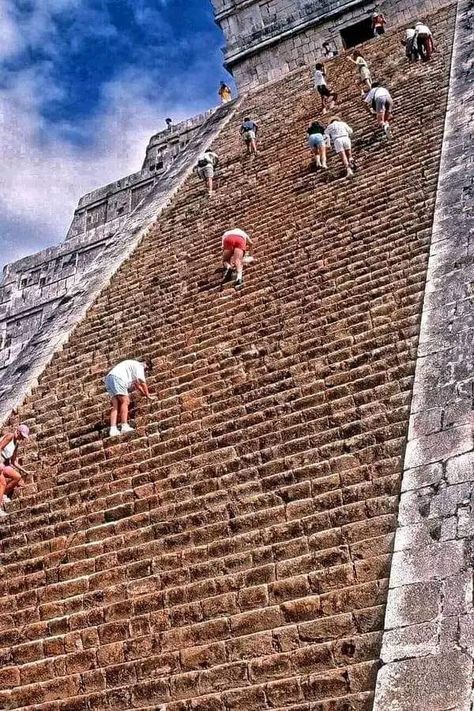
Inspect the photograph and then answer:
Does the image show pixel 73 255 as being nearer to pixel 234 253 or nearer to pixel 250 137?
pixel 250 137

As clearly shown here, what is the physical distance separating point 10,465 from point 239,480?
9.66 ft

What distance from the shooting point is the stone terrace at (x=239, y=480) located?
446 centimetres

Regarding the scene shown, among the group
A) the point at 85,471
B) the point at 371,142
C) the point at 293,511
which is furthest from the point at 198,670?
the point at 371,142

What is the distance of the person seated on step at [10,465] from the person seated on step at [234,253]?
3.00 m

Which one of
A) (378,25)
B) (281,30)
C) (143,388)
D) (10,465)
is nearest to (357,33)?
(281,30)

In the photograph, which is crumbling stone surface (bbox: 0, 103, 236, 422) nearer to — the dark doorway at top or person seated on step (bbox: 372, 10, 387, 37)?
person seated on step (bbox: 372, 10, 387, 37)

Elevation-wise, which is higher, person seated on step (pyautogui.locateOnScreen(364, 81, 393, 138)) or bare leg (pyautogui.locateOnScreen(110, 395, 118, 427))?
person seated on step (pyautogui.locateOnScreen(364, 81, 393, 138))

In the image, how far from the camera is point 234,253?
9.42 m

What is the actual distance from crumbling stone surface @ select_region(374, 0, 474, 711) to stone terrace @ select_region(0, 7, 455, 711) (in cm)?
23

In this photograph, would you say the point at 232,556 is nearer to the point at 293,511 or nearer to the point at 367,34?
the point at 293,511

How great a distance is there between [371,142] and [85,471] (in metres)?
6.76

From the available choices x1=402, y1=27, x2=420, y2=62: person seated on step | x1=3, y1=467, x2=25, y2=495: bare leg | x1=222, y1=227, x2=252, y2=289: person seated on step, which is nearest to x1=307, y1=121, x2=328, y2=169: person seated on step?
x1=222, y1=227, x2=252, y2=289: person seated on step

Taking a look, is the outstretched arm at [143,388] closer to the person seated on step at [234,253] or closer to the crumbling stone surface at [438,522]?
the person seated on step at [234,253]

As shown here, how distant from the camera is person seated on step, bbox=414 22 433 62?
1381 cm
